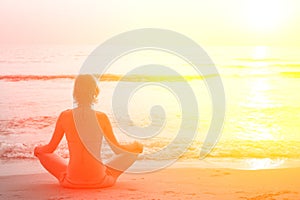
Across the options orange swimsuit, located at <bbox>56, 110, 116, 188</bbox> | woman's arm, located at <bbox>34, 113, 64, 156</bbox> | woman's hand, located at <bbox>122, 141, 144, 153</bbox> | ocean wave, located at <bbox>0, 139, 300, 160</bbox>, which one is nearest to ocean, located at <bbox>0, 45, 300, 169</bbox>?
ocean wave, located at <bbox>0, 139, 300, 160</bbox>

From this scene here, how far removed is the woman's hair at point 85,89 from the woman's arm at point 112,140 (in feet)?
0.74

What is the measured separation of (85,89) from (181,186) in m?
1.73

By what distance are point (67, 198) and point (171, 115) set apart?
31.4 ft

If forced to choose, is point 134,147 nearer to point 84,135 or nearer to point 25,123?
point 84,135

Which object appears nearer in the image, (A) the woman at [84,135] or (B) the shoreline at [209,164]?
(A) the woman at [84,135]

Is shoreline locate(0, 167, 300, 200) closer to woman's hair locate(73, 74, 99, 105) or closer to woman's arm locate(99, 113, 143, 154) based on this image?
woman's arm locate(99, 113, 143, 154)

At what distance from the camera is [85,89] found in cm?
527

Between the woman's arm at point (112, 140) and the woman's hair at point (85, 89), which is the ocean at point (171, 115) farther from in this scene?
the woman's hair at point (85, 89)

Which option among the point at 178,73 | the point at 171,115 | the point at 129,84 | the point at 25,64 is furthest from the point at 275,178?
the point at 25,64

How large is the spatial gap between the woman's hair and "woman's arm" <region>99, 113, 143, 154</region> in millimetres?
227

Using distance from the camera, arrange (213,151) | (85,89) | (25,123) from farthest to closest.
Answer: (25,123)
(213,151)
(85,89)

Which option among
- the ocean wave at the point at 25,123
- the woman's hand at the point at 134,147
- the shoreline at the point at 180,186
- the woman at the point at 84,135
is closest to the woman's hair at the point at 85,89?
the woman at the point at 84,135

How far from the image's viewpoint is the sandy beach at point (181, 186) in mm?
5445

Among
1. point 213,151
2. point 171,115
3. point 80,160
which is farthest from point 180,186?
point 171,115
